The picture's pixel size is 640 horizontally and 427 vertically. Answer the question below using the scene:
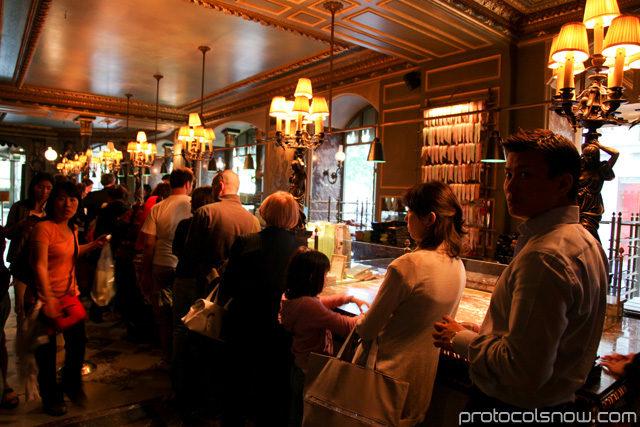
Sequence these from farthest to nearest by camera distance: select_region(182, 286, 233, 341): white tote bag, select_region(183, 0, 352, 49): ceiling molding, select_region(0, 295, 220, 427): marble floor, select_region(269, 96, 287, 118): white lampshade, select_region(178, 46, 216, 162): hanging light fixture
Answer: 1. select_region(178, 46, 216, 162): hanging light fixture
2. select_region(183, 0, 352, 49): ceiling molding
3. select_region(269, 96, 287, 118): white lampshade
4. select_region(0, 295, 220, 427): marble floor
5. select_region(182, 286, 233, 341): white tote bag

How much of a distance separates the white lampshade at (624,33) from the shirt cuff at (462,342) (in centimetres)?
192

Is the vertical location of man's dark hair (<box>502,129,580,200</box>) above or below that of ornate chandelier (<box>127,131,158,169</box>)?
below

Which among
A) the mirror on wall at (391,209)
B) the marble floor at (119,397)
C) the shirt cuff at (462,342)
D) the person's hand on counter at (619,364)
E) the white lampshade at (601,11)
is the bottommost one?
the marble floor at (119,397)

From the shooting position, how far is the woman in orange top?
2.87 meters

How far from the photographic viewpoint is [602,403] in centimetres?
160

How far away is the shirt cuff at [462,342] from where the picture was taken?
1356 millimetres

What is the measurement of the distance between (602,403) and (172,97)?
11658 mm

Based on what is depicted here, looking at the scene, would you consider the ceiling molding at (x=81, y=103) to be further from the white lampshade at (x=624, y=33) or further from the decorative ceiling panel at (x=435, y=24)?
the white lampshade at (x=624, y=33)

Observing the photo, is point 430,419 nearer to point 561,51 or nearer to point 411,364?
point 411,364

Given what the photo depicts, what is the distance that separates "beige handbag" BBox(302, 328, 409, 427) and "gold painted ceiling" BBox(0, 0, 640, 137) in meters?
4.24

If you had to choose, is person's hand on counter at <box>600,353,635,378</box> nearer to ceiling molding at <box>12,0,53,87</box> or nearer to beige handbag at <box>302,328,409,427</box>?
beige handbag at <box>302,328,409,427</box>

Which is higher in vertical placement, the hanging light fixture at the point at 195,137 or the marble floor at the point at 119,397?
the hanging light fixture at the point at 195,137

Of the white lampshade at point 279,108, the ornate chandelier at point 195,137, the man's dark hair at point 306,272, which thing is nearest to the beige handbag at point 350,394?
the man's dark hair at point 306,272

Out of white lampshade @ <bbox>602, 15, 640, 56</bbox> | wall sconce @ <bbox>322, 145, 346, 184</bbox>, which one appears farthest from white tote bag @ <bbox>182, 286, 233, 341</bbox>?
wall sconce @ <bbox>322, 145, 346, 184</bbox>
